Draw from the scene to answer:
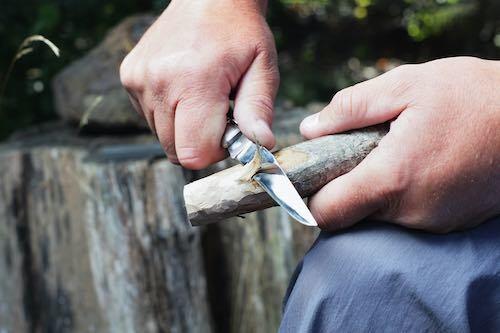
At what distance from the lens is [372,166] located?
104cm

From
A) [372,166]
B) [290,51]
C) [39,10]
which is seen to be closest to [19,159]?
[39,10]

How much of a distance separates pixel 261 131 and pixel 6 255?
151 cm

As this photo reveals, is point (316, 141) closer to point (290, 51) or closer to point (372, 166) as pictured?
point (372, 166)

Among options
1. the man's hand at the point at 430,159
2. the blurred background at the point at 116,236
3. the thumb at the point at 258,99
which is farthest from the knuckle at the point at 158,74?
the blurred background at the point at 116,236

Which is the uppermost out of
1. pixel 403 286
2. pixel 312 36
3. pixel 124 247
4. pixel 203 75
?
pixel 203 75

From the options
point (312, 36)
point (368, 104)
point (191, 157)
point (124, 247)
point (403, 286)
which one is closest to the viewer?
point (403, 286)

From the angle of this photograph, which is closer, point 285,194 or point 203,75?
point 285,194

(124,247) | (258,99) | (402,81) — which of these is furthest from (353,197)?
(124,247)

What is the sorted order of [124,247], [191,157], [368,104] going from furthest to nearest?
[124,247] < [191,157] < [368,104]

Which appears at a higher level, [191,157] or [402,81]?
[402,81]

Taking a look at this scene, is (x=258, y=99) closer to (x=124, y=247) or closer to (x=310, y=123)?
(x=310, y=123)

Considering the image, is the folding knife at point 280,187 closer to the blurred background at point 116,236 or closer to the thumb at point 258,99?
the thumb at point 258,99

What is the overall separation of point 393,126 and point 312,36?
3024 millimetres

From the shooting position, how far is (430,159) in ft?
3.34
